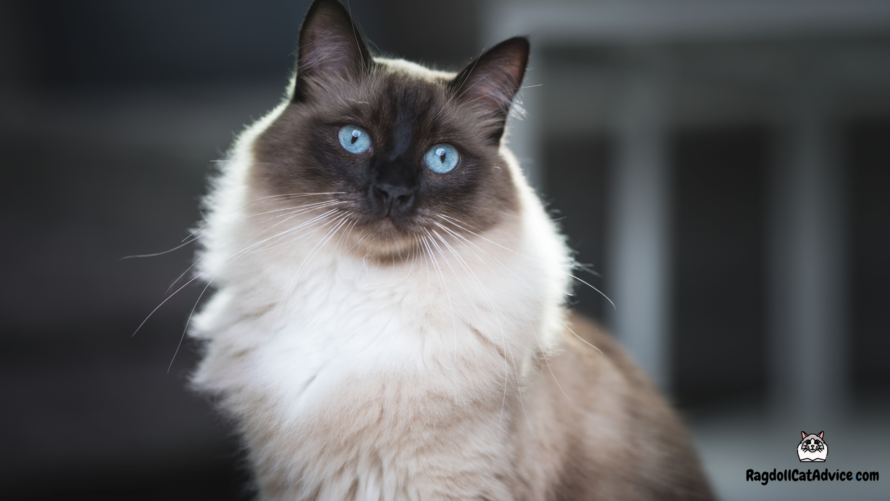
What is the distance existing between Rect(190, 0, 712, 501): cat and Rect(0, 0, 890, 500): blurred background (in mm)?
500

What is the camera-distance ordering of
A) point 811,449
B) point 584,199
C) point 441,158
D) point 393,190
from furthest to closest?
1. point 584,199
2. point 811,449
3. point 441,158
4. point 393,190

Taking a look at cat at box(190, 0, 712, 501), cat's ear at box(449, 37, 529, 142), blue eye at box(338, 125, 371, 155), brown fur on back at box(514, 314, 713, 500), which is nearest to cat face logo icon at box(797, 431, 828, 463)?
brown fur on back at box(514, 314, 713, 500)

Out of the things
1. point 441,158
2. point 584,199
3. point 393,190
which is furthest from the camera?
point 584,199

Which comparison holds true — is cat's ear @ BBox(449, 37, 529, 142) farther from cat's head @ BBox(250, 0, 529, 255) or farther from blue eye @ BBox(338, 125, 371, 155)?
blue eye @ BBox(338, 125, 371, 155)

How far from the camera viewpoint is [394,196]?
1.09m

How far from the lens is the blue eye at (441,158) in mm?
1207

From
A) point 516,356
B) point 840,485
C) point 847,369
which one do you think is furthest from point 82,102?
point 847,369

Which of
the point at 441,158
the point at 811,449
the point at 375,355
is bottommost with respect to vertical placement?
the point at 811,449

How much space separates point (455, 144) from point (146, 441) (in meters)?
1.91

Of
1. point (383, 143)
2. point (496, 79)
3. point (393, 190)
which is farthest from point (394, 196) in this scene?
point (496, 79)

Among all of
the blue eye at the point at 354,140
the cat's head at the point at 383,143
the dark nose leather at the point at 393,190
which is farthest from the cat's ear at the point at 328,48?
the dark nose leather at the point at 393,190

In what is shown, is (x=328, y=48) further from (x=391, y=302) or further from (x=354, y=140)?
(x=391, y=302)

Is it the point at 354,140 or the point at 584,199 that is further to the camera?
the point at 584,199

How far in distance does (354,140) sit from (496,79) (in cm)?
Answer: 37
